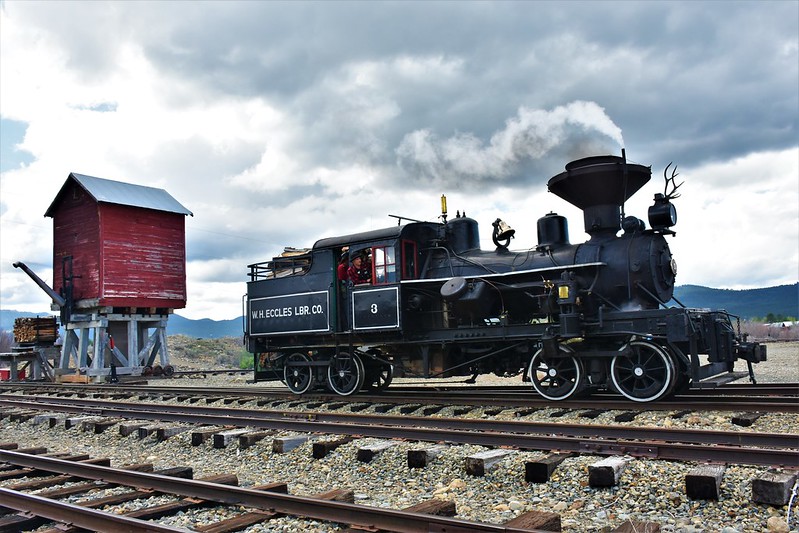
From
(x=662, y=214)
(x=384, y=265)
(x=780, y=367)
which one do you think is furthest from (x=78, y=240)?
(x=780, y=367)

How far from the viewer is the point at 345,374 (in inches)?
487

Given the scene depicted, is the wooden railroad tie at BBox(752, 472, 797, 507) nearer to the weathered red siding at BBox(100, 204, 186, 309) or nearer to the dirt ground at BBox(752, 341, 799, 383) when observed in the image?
the dirt ground at BBox(752, 341, 799, 383)

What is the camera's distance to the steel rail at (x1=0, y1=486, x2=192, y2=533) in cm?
380

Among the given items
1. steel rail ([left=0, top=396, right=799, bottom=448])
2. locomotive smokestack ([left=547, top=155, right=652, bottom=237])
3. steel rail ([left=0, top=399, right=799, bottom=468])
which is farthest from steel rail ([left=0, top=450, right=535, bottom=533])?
locomotive smokestack ([left=547, top=155, right=652, bottom=237])

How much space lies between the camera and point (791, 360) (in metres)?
19.2

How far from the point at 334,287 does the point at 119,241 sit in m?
16.1

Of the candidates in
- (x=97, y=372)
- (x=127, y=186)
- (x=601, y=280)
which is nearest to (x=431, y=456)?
(x=601, y=280)

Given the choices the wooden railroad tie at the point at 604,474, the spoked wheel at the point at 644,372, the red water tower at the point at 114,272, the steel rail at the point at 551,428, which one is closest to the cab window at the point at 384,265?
the steel rail at the point at 551,428

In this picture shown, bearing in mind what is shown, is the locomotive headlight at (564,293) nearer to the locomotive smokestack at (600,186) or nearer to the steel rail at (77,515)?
the locomotive smokestack at (600,186)

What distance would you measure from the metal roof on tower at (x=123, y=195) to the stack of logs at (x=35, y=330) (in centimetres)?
473

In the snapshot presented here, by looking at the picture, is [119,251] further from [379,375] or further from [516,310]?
[516,310]

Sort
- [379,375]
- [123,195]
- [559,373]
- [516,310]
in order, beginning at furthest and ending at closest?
[123,195] < [379,375] < [516,310] < [559,373]

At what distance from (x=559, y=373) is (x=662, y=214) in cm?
290

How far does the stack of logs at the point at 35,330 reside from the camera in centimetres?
2570
